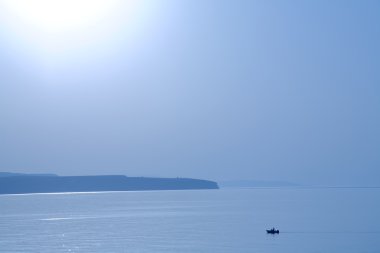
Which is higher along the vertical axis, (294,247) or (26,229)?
(26,229)

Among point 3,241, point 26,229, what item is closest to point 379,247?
point 3,241

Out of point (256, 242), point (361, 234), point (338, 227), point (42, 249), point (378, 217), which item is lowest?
point (42, 249)

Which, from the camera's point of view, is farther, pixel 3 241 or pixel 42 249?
pixel 3 241

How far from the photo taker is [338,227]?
73750 millimetres

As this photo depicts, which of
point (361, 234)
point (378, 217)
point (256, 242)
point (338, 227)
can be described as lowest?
point (256, 242)

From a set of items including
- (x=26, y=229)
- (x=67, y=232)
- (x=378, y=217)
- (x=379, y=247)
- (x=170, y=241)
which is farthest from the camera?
(x=378, y=217)

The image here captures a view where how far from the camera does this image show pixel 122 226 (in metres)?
80.2

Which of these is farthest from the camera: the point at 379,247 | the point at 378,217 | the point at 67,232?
the point at 378,217

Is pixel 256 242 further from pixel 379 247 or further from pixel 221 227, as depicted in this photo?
pixel 221 227

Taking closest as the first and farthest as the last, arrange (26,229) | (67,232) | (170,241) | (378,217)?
(170,241)
(67,232)
(26,229)
(378,217)

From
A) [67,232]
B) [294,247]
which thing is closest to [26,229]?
[67,232]

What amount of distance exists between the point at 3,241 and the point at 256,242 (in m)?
24.7

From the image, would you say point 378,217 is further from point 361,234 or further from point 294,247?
point 294,247

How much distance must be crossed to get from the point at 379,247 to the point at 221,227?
26.6 m
